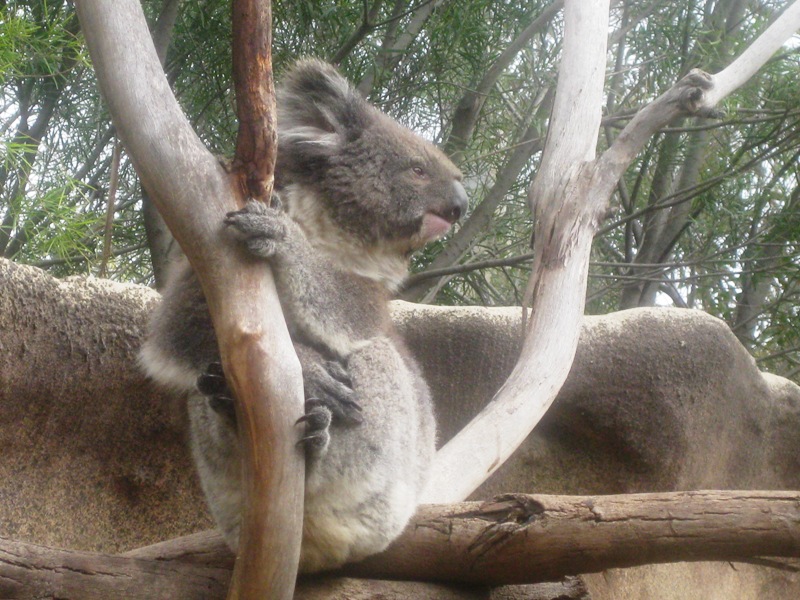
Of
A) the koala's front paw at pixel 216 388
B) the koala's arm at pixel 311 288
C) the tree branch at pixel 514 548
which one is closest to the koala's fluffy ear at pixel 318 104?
the koala's arm at pixel 311 288

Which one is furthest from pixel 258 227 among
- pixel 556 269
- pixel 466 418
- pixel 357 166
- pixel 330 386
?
pixel 466 418

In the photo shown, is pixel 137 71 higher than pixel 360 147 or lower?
lower

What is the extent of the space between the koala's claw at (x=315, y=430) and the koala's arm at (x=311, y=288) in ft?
0.98

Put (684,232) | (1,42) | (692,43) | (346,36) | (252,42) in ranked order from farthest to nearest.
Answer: (684,232), (692,43), (346,36), (1,42), (252,42)

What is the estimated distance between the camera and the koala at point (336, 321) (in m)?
1.89

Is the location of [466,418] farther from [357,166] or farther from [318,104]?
[318,104]

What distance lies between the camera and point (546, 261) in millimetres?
2889

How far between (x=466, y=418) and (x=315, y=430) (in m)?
1.72

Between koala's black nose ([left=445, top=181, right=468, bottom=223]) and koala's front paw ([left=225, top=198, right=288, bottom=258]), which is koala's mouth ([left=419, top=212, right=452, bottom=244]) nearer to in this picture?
koala's black nose ([left=445, top=181, right=468, bottom=223])

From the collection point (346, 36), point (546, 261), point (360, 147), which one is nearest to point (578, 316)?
point (546, 261)

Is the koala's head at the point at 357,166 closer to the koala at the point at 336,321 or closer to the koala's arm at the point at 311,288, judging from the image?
the koala at the point at 336,321

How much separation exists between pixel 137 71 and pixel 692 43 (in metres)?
4.18

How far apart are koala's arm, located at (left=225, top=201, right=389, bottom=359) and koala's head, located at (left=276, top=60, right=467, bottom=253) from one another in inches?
8.1

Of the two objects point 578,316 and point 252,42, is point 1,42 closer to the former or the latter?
point 252,42
